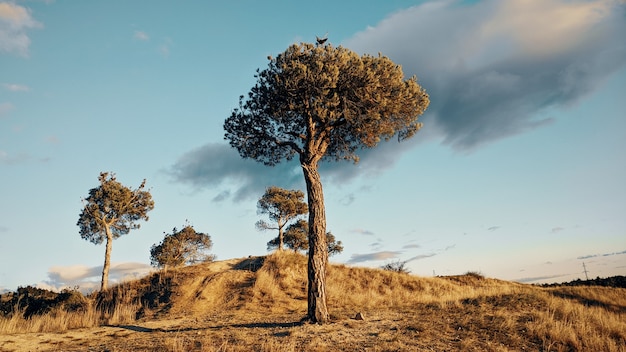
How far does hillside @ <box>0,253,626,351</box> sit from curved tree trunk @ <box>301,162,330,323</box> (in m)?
0.72

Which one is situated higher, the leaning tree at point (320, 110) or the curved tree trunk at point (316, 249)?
the leaning tree at point (320, 110)

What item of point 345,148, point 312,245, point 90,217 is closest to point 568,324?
point 312,245

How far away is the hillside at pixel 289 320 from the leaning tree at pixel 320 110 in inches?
108

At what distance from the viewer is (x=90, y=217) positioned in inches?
1364

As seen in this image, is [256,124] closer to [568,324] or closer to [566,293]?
[568,324]

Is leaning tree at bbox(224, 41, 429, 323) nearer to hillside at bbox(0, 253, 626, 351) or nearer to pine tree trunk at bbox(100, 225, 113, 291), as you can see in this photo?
hillside at bbox(0, 253, 626, 351)

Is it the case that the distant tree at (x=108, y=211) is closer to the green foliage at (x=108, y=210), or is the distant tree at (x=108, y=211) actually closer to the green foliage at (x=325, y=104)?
the green foliage at (x=108, y=210)

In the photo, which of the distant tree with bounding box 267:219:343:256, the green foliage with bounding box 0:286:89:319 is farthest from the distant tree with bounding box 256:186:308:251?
the green foliage with bounding box 0:286:89:319

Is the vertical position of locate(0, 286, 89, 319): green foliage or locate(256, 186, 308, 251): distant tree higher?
locate(256, 186, 308, 251): distant tree

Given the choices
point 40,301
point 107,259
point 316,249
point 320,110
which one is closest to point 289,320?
point 316,249

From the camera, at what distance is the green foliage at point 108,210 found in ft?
112

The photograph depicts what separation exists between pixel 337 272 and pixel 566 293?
50.3ft

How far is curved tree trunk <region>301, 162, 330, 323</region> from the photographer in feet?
40.9

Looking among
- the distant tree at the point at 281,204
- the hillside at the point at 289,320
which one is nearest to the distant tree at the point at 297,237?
the distant tree at the point at 281,204
